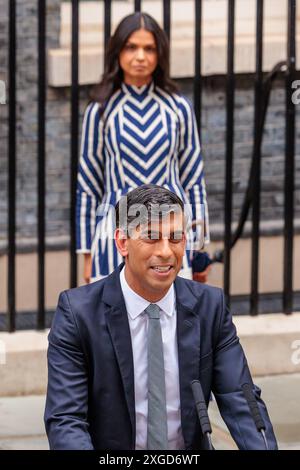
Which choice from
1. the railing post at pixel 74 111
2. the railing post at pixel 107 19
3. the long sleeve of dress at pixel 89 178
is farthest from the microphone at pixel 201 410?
the railing post at pixel 107 19

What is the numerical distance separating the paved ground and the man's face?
96.3 inches

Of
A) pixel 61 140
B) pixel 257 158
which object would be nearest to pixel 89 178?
pixel 257 158

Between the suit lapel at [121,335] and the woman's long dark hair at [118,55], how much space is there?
237cm

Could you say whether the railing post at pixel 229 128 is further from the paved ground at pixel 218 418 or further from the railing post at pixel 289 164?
the paved ground at pixel 218 418

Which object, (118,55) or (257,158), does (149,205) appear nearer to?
(118,55)

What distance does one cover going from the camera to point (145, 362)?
4500 mm

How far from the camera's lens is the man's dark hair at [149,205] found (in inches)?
171

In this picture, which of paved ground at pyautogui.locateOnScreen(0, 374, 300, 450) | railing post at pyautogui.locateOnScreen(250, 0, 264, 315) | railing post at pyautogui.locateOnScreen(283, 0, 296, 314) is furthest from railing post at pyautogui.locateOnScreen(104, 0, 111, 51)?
paved ground at pyautogui.locateOnScreen(0, 374, 300, 450)

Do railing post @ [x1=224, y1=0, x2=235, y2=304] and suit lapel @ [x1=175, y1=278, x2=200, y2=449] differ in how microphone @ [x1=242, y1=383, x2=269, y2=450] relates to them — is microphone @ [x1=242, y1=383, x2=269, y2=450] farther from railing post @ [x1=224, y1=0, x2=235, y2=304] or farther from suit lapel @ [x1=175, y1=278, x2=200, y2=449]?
railing post @ [x1=224, y1=0, x2=235, y2=304]

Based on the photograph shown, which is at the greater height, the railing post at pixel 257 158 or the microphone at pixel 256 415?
the railing post at pixel 257 158

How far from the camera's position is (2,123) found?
372 inches
